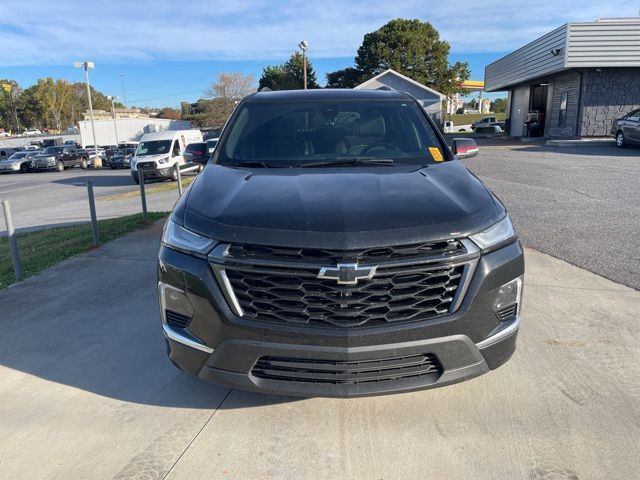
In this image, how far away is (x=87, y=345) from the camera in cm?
385

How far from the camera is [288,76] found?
210 feet

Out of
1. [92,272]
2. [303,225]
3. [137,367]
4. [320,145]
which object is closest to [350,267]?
[303,225]

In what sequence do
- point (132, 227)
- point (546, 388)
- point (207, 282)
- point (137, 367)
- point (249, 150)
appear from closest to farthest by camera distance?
point (207, 282) < point (546, 388) < point (137, 367) < point (249, 150) < point (132, 227)

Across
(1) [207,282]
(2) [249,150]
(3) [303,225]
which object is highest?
(2) [249,150]

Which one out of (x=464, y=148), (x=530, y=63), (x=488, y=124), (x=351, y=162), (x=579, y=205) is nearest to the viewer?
(x=351, y=162)

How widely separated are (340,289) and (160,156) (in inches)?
798

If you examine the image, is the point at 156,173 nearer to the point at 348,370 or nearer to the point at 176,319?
the point at 176,319

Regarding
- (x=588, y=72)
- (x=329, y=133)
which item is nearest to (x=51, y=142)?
(x=588, y=72)

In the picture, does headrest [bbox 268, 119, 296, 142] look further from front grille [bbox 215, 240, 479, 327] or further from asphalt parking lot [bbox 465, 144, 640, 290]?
asphalt parking lot [bbox 465, 144, 640, 290]

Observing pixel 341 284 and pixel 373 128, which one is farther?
pixel 373 128

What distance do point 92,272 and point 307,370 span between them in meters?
4.24

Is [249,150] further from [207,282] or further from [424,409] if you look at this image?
[424,409]

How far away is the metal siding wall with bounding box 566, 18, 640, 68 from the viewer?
20.8 m

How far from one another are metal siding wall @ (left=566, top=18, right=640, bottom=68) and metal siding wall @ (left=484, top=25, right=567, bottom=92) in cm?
44
